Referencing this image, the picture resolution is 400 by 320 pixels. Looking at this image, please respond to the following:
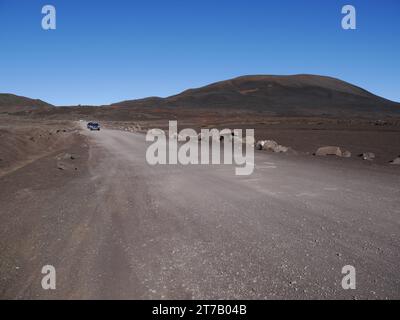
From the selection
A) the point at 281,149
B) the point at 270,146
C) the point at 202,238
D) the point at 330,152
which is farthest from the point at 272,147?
the point at 202,238

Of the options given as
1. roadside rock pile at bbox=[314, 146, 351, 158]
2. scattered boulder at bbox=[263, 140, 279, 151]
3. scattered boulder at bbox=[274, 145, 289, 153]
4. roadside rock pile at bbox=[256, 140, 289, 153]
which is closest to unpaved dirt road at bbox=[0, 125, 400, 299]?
roadside rock pile at bbox=[314, 146, 351, 158]

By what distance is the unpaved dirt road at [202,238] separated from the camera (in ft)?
13.9

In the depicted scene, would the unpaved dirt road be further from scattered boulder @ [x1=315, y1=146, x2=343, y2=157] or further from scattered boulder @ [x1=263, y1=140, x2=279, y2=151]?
scattered boulder @ [x1=263, y1=140, x2=279, y2=151]

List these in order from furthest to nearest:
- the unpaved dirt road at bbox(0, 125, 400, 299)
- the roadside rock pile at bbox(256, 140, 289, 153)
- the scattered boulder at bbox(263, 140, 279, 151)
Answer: the scattered boulder at bbox(263, 140, 279, 151) < the roadside rock pile at bbox(256, 140, 289, 153) < the unpaved dirt road at bbox(0, 125, 400, 299)

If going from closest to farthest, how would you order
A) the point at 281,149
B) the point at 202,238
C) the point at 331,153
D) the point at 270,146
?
the point at 202,238
the point at 331,153
the point at 281,149
the point at 270,146

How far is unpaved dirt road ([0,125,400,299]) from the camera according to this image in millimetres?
4238

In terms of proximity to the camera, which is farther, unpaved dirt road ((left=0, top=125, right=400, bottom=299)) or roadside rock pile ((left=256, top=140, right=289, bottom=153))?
roadside rock pile ((left=256, top=140, right=289, bottom=153))

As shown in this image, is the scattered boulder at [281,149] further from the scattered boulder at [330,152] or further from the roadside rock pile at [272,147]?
the scattered boulder at [330,152]

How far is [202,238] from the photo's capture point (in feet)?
18.8

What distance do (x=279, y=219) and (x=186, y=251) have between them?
6.94ft

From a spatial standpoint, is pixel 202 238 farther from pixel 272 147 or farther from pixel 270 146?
pixel 270 146

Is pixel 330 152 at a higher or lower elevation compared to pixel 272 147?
lower

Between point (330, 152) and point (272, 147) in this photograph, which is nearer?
point (330, 152)
